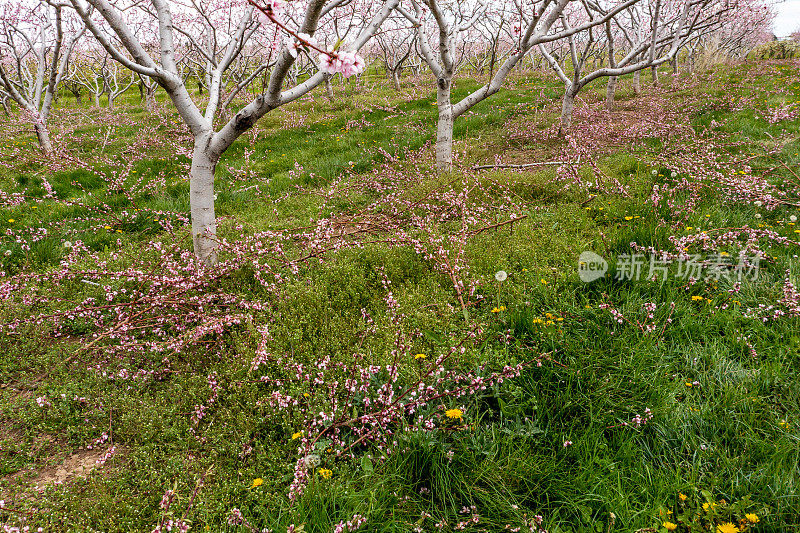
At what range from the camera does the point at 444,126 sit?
22.5 feet

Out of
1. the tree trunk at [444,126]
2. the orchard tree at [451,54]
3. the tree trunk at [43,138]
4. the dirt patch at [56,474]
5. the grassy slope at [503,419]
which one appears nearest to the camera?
the grassy slope at [503,419]

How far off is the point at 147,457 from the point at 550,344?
289cm

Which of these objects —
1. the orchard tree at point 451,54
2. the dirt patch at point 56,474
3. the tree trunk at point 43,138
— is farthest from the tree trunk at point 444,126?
the tree trunk at point 43,138

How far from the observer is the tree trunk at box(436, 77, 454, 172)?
21.9ft

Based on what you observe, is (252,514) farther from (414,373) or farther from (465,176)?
(465,176)

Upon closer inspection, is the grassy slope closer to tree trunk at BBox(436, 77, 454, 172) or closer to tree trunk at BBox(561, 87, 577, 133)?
tree trunk at BBox(436, 77, 454, 172)

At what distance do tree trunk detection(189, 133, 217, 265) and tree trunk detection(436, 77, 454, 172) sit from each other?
4.13 metres

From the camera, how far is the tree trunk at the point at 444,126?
6680 mm

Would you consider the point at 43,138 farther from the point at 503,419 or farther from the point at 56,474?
the point at 503,419

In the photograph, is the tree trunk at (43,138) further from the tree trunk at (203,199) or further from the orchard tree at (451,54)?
the orchard tree at (451,54)

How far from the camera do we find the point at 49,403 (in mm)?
2742

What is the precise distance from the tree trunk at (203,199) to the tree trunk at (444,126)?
4.13 meters

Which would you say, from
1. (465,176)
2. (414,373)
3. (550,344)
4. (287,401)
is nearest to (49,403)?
(287,401)

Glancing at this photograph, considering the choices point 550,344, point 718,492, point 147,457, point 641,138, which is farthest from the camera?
point 641,138
